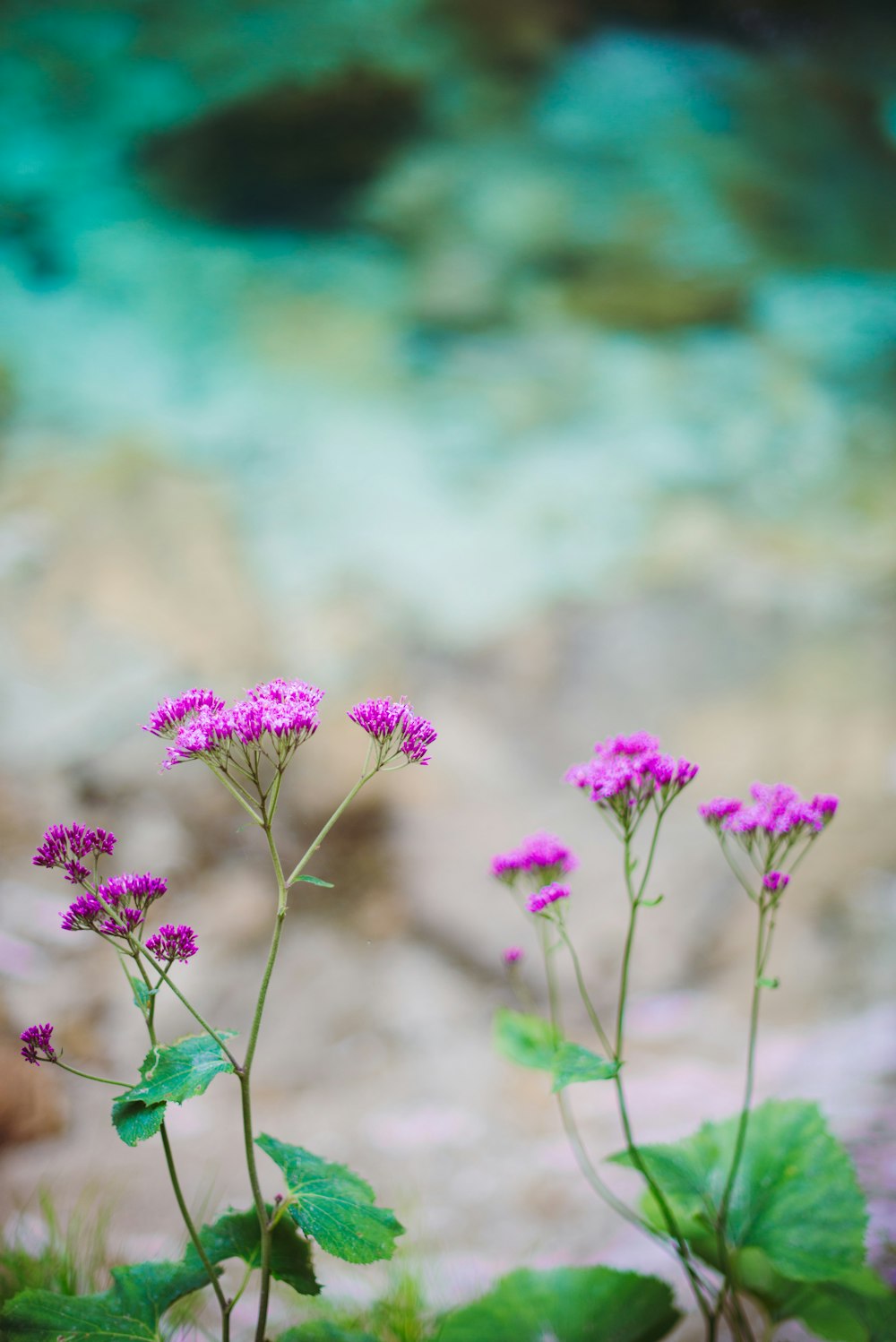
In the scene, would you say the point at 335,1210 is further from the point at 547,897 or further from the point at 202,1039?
the point at 547,897

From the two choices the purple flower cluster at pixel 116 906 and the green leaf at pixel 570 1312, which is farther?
the green leaf at pixel 570 1312

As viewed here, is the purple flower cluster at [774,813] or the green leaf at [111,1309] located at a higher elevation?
the purple flower cluster at [774,813]

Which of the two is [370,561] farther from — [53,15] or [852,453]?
[53,15]

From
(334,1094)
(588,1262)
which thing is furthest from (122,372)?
(588,1262)

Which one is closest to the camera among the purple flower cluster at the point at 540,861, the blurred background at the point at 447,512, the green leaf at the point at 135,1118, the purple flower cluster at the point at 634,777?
the green leaf at the point at 135,1118

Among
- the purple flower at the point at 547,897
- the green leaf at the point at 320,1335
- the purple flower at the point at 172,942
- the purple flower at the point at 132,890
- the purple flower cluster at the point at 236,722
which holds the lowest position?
the green leaf at the point at 320,1335

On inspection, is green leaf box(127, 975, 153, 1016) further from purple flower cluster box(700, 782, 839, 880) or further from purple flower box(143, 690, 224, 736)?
purple flower cluster box(700, 782, 839, 880)

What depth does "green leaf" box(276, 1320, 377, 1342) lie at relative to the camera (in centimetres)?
79

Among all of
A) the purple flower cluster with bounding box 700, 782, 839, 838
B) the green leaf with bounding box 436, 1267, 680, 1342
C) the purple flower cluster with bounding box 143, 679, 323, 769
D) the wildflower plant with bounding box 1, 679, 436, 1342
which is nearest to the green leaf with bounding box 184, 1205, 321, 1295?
the wildflower plant with bounding box 1, 679, 436, 1342

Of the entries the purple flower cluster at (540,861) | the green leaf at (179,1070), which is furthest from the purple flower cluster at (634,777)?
the green leaf at (179,1070)

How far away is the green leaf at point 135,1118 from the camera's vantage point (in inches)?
24.2

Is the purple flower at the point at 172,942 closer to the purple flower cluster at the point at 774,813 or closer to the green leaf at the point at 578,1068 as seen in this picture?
the green leaf at the point at 578,1068

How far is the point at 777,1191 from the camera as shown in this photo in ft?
2.93

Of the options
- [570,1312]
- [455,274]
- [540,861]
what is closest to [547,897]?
[540,861]
